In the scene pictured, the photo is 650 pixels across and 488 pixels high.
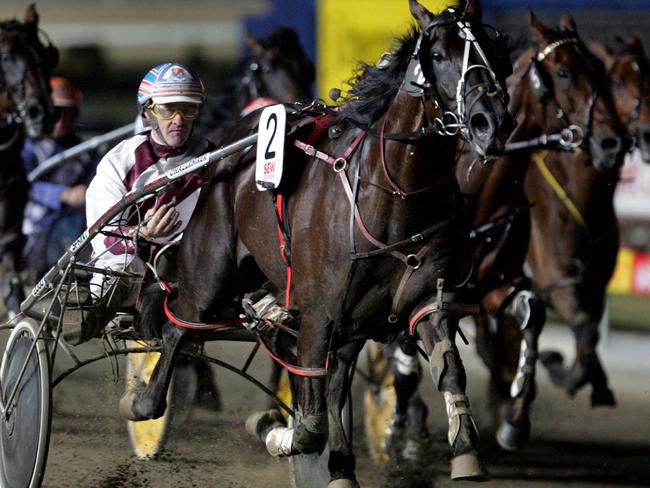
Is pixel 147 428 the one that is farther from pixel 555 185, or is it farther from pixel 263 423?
pixel 555 185

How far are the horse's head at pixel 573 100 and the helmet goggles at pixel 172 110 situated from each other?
2116 mm

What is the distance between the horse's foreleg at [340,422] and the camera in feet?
13.9

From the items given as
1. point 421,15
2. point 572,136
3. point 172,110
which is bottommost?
point 572,136

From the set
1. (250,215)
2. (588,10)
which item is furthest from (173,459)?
(588,10)

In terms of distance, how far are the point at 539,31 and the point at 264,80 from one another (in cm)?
251

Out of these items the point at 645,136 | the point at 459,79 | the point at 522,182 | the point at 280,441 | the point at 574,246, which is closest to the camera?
the point at 459,79

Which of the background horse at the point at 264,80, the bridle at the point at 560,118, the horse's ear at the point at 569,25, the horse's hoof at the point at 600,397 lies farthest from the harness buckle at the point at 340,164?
the background horse at the point at 264,80

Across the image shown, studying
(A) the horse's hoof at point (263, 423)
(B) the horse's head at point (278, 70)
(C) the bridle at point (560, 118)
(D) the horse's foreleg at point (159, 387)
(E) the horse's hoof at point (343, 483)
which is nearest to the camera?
(E) the horse's hoof at point (343, 483)

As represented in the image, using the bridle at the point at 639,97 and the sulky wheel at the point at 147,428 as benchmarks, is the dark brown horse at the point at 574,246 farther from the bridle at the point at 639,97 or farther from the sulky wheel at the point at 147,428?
the sulky wheel at the point at 147,428

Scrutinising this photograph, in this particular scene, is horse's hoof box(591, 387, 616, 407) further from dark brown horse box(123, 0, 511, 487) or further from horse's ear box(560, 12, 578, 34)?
dark brown horse box(123, 0, 511, 487)

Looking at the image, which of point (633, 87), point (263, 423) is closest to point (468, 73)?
point (263, 423)

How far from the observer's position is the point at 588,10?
420 inches

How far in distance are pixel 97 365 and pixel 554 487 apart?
3369 millimetres

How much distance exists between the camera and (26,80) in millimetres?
7613
